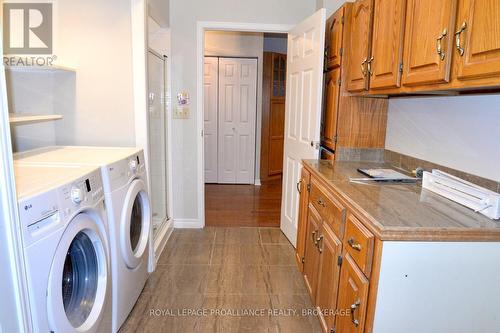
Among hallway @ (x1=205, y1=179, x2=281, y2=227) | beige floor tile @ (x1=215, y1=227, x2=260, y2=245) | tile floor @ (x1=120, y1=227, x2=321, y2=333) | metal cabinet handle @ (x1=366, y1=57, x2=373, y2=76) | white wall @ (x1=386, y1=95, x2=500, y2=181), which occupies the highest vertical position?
metal cabinet handle @ (x1=366, y1=57, x2=373, y2=76)

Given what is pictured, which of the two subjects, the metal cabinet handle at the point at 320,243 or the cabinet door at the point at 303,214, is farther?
the cabinet door at the point at 303,214

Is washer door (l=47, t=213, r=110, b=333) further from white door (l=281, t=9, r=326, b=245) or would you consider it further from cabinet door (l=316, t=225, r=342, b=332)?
white door (l=281, t=9, r=326, b=245)

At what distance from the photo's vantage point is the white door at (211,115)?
5.11 metres

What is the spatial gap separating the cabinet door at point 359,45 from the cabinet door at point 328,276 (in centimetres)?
98

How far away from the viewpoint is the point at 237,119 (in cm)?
525

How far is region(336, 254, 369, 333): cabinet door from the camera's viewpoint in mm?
1245

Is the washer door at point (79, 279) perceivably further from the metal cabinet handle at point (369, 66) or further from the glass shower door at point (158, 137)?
the metal cabinet handle at point (369, 66)

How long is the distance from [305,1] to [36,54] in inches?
94.1

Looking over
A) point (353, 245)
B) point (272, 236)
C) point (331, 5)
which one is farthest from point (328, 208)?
point (331, 5)

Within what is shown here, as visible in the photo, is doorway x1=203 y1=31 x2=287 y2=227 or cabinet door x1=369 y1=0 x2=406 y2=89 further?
doorway x1=203 y1=31 x2=287 y2=227

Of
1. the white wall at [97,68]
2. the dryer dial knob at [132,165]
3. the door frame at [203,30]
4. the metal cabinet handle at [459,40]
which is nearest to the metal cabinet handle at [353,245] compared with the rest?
the metal cabinet handle at [459,40]

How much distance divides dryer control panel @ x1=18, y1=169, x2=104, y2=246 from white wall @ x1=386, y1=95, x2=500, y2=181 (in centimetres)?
178

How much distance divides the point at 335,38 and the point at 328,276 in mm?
1744

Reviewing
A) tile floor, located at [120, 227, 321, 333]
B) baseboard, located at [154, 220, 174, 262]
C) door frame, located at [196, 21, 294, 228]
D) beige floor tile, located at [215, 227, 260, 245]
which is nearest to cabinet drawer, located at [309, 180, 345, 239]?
tile floor, located at [120, 227, 321, 333]
